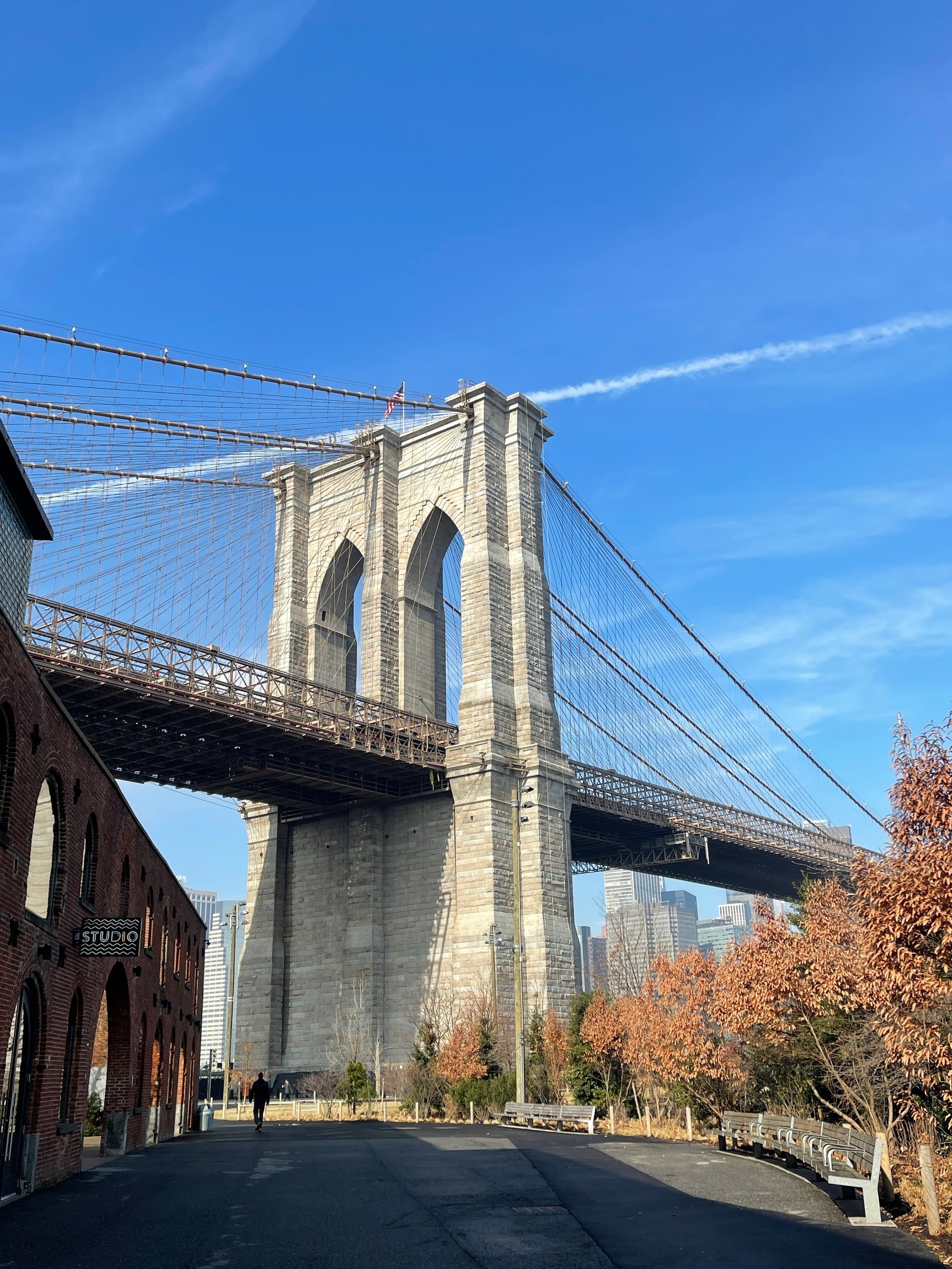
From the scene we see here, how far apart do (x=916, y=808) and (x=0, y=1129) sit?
12.4 metres

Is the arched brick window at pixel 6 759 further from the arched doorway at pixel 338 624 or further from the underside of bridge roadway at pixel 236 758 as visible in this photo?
the arched doorway at pixel 338 624

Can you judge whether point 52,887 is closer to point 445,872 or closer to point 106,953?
point 106,953

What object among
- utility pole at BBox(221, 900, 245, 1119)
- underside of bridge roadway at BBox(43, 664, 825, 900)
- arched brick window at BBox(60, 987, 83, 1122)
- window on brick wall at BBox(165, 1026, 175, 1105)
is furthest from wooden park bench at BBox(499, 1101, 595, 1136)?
utility pole at BBox(221, 900, 245, 1119)

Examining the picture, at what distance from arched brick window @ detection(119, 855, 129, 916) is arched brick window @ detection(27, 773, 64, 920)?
5365 mm

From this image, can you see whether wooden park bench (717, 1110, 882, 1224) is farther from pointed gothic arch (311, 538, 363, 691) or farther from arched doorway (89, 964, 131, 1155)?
pointed gothic arch (311, 538, 363, 691)

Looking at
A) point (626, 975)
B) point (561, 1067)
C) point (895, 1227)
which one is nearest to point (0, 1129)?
point (895, 1227)

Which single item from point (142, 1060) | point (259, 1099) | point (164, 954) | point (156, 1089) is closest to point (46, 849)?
point (142, 1060)

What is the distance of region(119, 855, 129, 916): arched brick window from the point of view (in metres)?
23.7

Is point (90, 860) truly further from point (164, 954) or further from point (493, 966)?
point (493, 966)

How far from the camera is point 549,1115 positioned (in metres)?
31.1

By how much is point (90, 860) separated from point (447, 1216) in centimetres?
1008

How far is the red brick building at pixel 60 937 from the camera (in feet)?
51.2

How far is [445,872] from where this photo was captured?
161 ft

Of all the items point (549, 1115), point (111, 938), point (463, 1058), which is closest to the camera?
point (111, 938)
